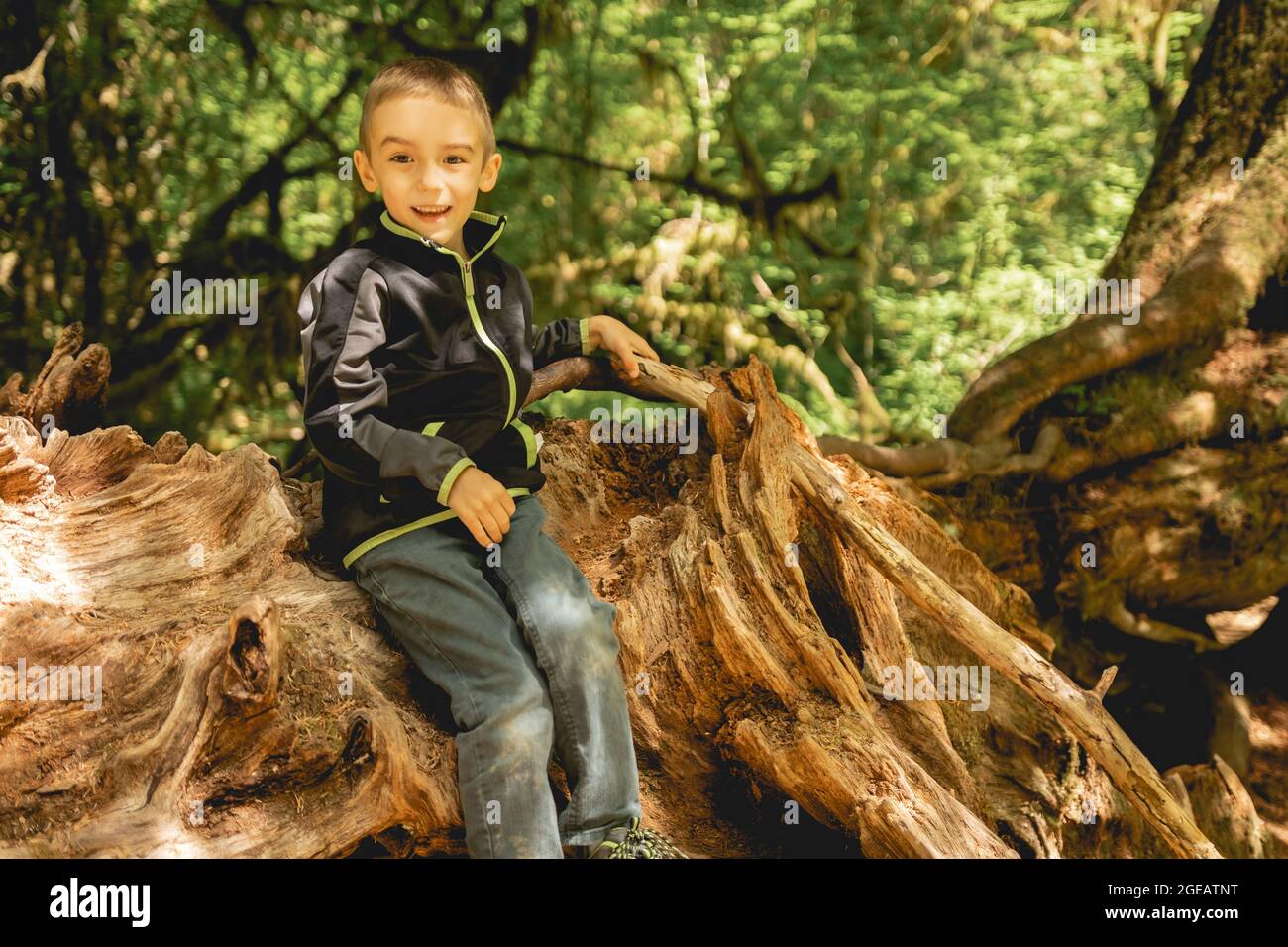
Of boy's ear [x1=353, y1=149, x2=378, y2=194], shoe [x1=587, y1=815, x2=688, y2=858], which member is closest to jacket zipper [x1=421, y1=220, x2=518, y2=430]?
boy's ear [x1=353, y1=149, x2=378, y2=194]

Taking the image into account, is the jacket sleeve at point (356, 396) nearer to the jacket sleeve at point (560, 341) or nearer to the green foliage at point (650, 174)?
the jacket sleeve at point (560, 341)

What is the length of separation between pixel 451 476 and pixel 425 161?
0.72m

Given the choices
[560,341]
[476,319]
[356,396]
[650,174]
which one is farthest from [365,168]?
[650,174]

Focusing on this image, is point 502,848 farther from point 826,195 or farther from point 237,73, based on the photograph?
point 826,195

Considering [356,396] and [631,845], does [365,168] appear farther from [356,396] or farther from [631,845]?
[631,845]

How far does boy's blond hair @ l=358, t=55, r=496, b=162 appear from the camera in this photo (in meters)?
2.39

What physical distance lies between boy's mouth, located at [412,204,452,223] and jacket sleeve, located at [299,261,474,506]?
171 millimetres

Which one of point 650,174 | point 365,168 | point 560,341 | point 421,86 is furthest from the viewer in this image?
point 650,174

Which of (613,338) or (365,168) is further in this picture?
(613,338)

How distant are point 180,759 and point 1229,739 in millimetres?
4872

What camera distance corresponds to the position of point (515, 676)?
233 cm

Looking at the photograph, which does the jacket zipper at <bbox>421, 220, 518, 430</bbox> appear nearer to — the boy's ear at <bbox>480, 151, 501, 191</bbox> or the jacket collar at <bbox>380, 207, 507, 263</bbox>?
the jacket collar at <bbox>380, 207, 507, 263</bbox>
